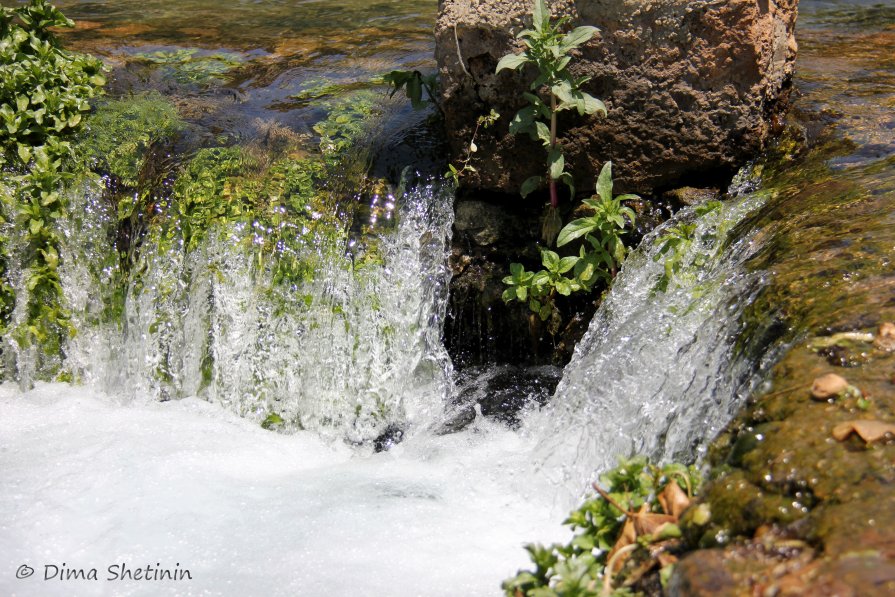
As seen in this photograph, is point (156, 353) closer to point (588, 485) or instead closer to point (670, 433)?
point (588, 485)

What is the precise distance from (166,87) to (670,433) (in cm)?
414

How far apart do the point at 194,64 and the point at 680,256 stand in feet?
13.0

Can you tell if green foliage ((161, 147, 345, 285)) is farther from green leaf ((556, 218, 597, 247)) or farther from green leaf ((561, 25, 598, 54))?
green leaf ((561, 25, 598, 54))

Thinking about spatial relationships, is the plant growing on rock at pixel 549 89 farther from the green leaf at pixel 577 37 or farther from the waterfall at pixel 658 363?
the waterfall at pixel 658 363

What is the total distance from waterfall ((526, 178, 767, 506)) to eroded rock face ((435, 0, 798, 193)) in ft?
1.00

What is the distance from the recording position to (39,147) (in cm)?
439

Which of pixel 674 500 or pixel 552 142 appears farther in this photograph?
pixel 552 142

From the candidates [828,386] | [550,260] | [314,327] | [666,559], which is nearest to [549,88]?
[550,260]

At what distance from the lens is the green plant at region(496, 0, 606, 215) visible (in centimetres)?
347

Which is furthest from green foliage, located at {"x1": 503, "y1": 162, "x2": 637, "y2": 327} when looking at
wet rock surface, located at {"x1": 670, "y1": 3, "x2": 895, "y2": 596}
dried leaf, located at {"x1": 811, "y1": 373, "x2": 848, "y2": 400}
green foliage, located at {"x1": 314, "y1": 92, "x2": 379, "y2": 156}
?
dried leaf, located at {"x1": 811, "y1": 373, "x2": 848, "y2": 400}

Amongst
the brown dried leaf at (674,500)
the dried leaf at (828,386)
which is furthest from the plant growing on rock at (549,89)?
the brown dried leaf at (674,500)

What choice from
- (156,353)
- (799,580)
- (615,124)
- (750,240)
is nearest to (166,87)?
(156,353)

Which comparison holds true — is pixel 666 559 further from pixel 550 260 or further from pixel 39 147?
pixel 39 147

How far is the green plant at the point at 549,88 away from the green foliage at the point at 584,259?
23 cm
